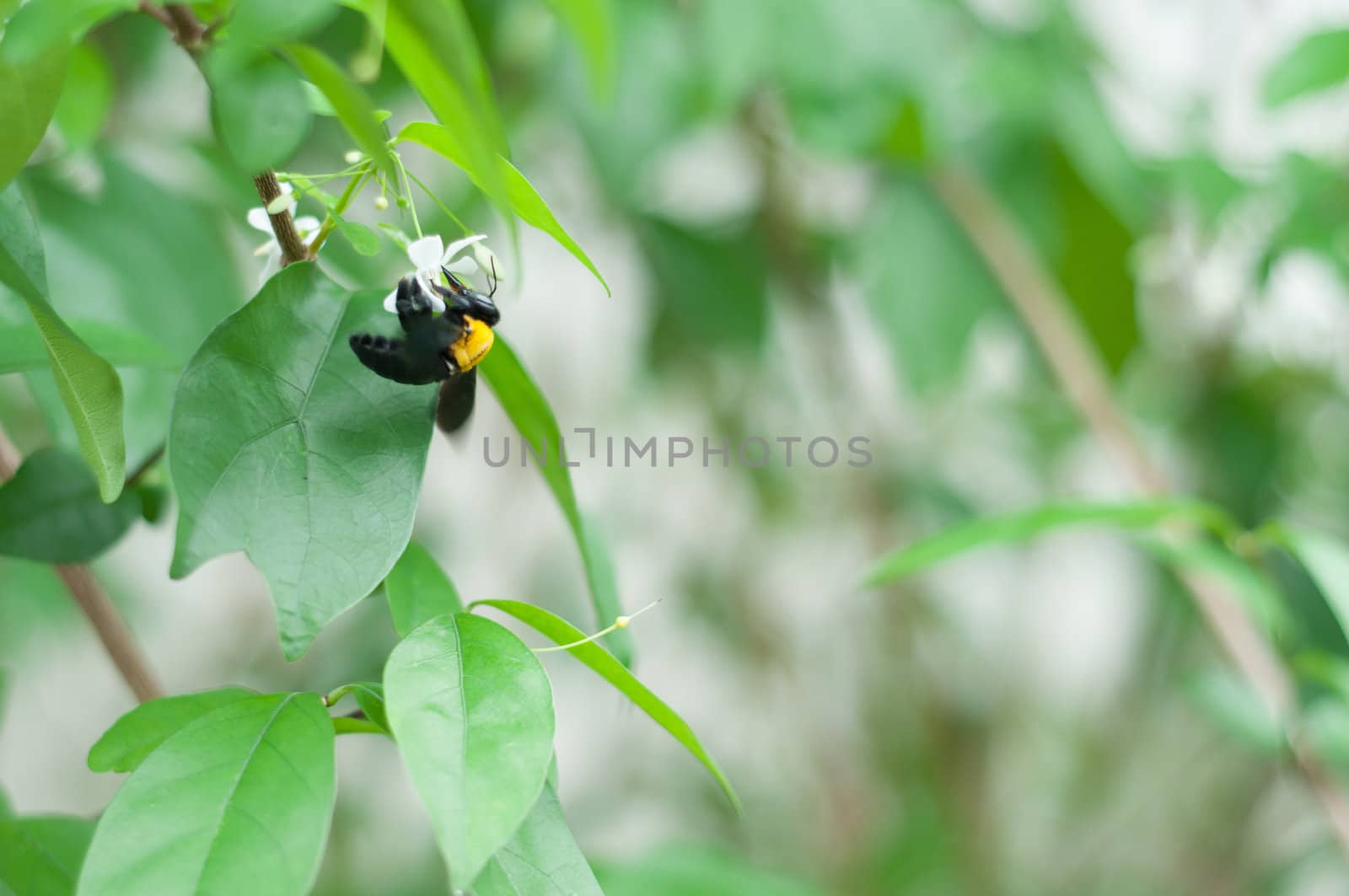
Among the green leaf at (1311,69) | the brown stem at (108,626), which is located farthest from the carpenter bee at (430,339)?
the green leaf at (1311,69)

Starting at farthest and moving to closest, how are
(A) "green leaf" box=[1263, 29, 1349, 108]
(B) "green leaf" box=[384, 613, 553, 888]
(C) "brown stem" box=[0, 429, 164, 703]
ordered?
(A) "green leaf" box=[1263, 29, 1349, 108]
(C) "brown stem" box=[0, 429, 164, 703]
(B) "green leaf" box=[384, 613, 553, 888]

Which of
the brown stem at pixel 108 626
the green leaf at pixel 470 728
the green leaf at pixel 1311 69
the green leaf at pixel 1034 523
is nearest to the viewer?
the green leaf at pixel 470 728

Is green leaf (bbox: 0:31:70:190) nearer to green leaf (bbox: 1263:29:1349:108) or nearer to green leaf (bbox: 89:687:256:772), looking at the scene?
green leaf (bbox: 89:687:256:772)

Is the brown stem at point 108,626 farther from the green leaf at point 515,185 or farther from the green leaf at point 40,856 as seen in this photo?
the green leaf at point 515,185

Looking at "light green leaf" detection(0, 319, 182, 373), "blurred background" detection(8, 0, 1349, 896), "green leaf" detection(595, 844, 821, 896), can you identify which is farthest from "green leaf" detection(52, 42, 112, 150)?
"green leaf" detection(595, 844, 821, 896)

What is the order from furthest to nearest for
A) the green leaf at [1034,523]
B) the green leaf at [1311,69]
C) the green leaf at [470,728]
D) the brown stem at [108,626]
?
the green leaf at [1311,69] → the green leaf at [1034,523] → the brown stem at [108,626] → the green leaf at [470,728]

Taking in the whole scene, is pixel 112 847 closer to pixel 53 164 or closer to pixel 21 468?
pixel 21 468

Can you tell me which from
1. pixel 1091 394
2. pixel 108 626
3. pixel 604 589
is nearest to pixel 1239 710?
pixel 1091 394
